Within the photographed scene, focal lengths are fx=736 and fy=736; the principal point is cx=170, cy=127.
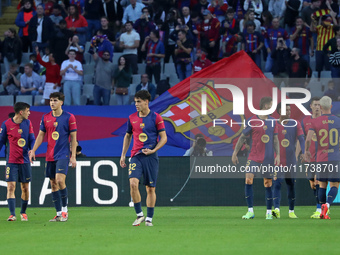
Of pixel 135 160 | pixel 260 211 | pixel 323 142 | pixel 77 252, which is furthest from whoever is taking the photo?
pixel 260 211

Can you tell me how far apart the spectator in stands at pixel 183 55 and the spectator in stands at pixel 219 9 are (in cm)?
222

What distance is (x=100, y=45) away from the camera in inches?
939

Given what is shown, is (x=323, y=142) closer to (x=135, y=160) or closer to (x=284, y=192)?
(x=135, y=160)

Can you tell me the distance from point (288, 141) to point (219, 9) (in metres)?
11.6

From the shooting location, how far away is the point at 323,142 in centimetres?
1365

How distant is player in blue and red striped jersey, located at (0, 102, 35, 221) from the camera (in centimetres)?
1404

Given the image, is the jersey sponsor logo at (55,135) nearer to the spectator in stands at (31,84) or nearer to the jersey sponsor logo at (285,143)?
the jersey sponsor logo at (285,143)

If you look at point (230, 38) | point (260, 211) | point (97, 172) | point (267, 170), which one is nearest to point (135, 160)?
point (267, 170)

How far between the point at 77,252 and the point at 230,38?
15.9 m

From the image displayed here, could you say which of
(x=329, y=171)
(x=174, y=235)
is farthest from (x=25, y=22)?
(x=174, y=235)

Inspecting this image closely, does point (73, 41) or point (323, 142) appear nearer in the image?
point (323, 142)

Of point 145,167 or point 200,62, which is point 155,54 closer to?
point 200,62

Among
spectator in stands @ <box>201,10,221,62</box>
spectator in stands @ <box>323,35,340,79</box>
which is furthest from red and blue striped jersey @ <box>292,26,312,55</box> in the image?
spectator in stands @ <box>201,10,221,62</box>

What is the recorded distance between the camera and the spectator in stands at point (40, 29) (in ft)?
82.7
